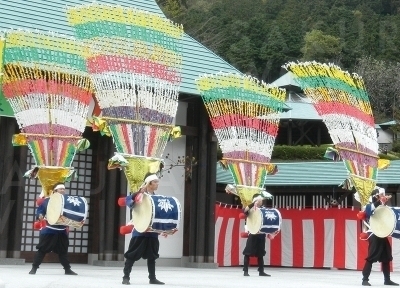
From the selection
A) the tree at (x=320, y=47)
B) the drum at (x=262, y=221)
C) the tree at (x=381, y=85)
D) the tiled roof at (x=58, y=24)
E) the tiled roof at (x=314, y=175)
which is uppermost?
the tree at (x=320, y=47)

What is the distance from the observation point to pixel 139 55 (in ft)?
29.8

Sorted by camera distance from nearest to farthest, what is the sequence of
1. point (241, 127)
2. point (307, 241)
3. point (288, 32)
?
point (241, 127)
point (307, 241)
point (288, 32)

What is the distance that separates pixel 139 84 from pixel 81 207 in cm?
223

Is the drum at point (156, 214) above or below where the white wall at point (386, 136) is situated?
below

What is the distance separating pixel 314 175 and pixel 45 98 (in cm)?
956

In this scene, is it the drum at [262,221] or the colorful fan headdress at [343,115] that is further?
the drum at [262,221]

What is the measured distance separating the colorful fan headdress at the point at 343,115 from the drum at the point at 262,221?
1922mm

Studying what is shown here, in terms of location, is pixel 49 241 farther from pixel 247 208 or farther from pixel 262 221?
pixel 262 221

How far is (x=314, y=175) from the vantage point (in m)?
18.2

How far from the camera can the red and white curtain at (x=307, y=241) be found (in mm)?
16438

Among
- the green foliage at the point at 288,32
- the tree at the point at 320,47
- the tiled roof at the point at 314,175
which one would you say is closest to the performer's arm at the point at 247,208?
the tiled roof at the point at 314,175

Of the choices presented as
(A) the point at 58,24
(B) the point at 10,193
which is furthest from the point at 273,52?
(B) the point at 10,193

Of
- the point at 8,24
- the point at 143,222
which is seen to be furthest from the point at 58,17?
the point at 143,222

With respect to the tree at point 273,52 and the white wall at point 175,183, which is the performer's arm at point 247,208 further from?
the tree at point 273,52
